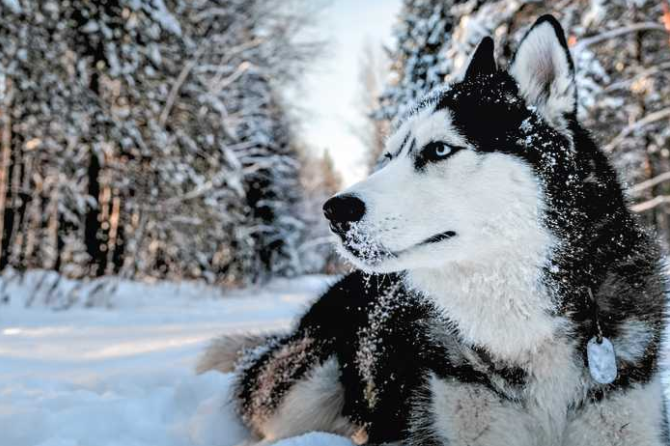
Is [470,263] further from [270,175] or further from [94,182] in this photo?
[270,175]

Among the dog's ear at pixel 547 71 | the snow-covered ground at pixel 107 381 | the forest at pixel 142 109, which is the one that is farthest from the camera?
the forest at pixel 142 109

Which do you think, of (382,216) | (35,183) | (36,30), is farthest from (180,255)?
(382,216)

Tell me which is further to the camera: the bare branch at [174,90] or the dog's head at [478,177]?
the bare branch at [174,90]

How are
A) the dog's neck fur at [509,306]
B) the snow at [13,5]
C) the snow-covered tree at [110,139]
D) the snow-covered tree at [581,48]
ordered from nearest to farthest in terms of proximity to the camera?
the dog's neck fur at [509,306] < the snow at [13,5] < the snow-covered tree at [581,48] < the snow-covered tree at [110,139]

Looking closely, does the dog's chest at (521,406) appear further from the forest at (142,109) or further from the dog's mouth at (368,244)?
the forest at (142,109)

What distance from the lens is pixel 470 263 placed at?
5.46 ft

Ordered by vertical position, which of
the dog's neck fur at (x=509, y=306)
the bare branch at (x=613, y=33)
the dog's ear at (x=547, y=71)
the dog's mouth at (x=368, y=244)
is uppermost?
the bare branch at (x=613, y=33)

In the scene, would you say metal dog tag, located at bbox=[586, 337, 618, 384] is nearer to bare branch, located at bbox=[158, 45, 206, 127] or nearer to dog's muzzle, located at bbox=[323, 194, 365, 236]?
dog's muzzle, located at bbox=[323, 194, 365, 236]

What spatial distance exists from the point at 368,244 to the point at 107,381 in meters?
1.81

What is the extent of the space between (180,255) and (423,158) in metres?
9.28

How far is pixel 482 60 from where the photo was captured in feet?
6.81

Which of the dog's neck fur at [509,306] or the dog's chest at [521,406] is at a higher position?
the dog's neck fur at [509,306]

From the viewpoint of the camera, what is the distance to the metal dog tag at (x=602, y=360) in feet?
4.83

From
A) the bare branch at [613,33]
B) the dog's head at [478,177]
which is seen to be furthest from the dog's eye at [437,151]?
the bare branch at [613,33]
